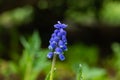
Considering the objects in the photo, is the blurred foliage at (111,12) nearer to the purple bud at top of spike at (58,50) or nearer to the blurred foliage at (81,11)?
the blurred foliage at (81,11)

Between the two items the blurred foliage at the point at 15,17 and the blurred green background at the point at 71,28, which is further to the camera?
the blurred foliage at the point at 15,17

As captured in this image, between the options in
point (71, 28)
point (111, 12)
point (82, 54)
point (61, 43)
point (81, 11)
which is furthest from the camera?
point (111, 12)

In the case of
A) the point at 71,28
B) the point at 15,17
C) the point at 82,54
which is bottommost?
the point at 82,54

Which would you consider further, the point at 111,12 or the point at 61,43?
the point at 111,12

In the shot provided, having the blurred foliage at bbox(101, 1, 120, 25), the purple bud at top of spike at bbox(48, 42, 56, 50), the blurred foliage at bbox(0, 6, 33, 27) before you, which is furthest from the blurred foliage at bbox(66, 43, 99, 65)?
the purple bud at top of spike at bbox(48, 42, 56, 50)

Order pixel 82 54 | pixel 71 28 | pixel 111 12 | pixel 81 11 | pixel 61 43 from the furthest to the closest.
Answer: pixel 111 12 < pixel 71 28 < pixel 81 11 < pixel 82 54 < pixel 61 43

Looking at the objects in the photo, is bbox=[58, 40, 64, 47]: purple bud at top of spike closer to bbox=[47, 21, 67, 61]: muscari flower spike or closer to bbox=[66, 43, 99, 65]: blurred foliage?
bbox=[47, 21, 67, 61]: muscari flower spike

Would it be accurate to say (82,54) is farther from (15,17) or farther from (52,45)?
(52,45)

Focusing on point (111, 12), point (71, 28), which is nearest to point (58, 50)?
point (71, 28)

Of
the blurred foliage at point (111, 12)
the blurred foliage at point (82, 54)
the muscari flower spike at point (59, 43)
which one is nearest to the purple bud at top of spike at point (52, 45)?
the muscari flower spike at point (59, 43)
